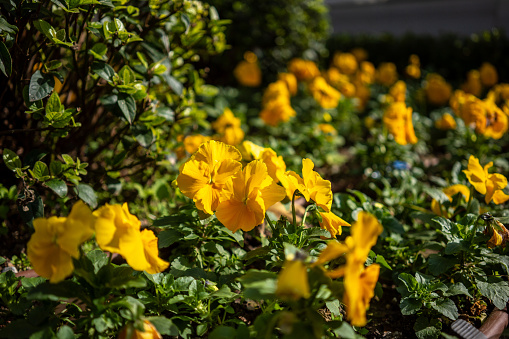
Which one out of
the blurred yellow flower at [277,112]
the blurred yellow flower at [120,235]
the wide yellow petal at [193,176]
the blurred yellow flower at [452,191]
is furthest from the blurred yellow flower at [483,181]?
the blurred yellow flower at [277,112]

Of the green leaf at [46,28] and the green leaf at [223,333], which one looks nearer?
the green leaf at [223,333]

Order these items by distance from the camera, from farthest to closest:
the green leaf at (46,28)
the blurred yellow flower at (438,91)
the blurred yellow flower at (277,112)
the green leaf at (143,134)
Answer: the blurred yellow flower at (438,91) → the blurred yellow flower at (277,112) → the green leaf at (143,134) → the green leaf at (46,28)

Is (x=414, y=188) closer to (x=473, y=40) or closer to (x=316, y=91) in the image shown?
(x=316, y=91)

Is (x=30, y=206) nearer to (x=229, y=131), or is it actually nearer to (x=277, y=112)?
(x=229, y=131)

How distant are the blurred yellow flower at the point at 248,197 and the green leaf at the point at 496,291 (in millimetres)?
854

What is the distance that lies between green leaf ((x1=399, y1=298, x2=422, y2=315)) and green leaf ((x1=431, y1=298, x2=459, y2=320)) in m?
0.05

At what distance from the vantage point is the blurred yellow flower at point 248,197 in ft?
4.50

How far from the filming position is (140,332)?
116 centimetres

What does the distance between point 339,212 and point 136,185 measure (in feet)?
3.63

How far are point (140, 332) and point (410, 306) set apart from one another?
0.94 meters

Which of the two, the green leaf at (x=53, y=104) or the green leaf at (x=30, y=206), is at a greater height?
the green leaf at (x=53, y=104)

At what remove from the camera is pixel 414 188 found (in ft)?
7.91

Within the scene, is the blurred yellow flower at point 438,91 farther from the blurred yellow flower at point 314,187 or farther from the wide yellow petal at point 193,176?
the wide yellow petal at point 193,176

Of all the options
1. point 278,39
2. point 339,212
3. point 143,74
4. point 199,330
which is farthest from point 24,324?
point 278,39
